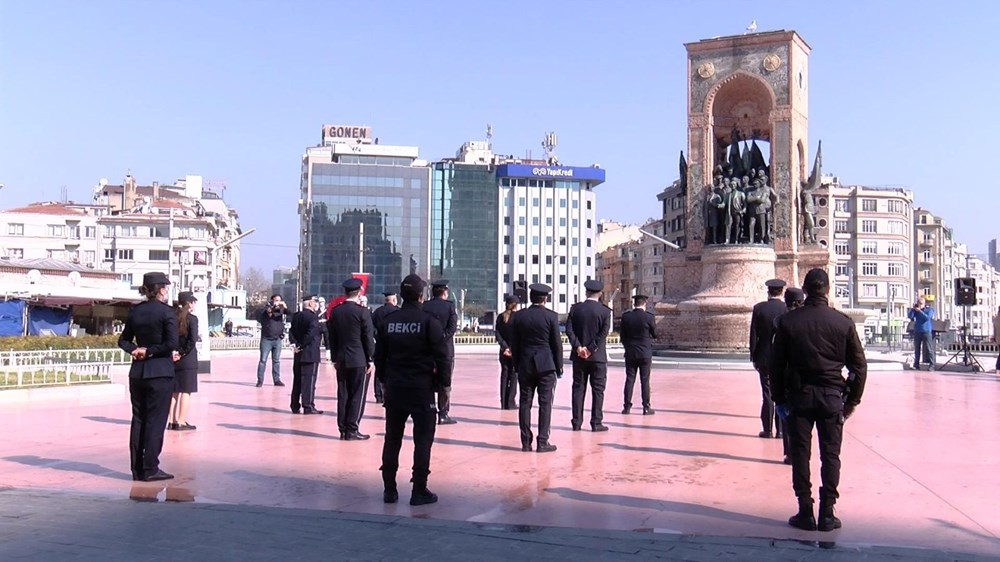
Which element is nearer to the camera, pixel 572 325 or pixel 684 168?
pixel 572 325

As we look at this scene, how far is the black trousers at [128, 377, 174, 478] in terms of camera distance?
8.31m

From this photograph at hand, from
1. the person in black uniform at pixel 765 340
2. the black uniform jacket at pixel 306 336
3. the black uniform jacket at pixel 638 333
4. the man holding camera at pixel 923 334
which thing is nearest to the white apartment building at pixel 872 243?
the man holding camera at pixel 923 334

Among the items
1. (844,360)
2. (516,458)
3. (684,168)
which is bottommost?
(516,458)

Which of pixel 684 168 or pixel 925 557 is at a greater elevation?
pixel 684 168

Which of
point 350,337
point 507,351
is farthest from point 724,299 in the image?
point 350,337

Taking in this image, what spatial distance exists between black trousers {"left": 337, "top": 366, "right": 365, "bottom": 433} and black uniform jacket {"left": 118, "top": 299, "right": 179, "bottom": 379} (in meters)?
2.53

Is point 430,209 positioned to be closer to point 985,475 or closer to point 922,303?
point 922,303

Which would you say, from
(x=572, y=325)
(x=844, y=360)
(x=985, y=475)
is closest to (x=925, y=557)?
(x=844, y=360)

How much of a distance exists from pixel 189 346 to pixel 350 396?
191 cm

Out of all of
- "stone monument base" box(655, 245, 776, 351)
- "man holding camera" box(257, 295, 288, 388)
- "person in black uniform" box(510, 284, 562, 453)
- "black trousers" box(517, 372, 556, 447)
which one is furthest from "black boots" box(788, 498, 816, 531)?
"stone monument base" box(655, 245, 776, 351)

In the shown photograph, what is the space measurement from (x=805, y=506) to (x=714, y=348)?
18622 millimetres

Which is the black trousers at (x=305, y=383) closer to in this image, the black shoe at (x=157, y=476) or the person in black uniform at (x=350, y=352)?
the person in black uniform at (x=350, y=352)

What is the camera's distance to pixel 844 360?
6.84 metres

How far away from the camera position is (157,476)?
8.31 metres
